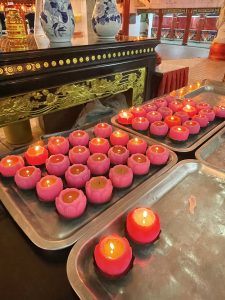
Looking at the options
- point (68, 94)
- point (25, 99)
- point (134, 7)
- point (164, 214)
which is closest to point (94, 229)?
point (164, 214)

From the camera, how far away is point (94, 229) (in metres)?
0.45

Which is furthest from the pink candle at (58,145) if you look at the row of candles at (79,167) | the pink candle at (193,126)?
the pink candle at (193,126)

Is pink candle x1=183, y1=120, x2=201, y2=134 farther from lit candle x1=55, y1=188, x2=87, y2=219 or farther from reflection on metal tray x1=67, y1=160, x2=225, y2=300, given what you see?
lit candle x1=55, y1=188, x2=87, y2=219

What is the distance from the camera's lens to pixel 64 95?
1219 millimetres

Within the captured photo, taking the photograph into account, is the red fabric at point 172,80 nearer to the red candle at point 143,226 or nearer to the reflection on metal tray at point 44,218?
the reflection on metal tray at point 44,218

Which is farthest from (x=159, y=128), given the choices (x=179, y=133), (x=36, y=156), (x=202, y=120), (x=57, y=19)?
(x=57, y=19)

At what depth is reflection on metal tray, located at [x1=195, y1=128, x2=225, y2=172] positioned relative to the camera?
733 mm

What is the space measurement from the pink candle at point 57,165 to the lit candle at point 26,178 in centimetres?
4

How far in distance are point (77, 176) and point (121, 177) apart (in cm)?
11

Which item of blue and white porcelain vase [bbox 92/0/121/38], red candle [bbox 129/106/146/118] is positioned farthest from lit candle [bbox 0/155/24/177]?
blue and white porcelain vase [bbox 92/0/121/38]

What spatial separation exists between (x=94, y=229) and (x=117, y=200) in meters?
0.11

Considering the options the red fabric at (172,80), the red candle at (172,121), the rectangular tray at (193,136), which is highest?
the red candle at (172,121)

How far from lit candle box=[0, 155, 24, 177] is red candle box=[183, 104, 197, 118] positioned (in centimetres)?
66

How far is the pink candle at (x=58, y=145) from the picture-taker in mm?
695
